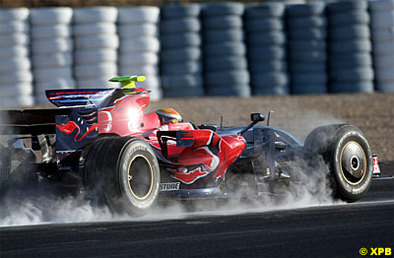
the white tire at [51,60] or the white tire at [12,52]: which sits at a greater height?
the white tire at [12,52]

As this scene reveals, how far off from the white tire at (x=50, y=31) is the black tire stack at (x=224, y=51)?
2930 mm

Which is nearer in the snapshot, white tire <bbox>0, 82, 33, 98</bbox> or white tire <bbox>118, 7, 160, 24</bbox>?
white tire <bbox>0, 82, 33, 98</bbox>

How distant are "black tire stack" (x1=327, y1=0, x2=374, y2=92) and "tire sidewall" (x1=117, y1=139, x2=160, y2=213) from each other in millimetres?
10114

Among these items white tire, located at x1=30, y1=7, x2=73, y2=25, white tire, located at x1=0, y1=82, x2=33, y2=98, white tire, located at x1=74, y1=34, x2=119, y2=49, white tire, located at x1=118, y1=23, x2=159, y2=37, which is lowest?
white tire, located at x1=0, y1=82, x2=33, y2=98

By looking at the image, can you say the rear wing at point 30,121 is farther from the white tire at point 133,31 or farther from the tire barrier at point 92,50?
the white tire at point 133,31

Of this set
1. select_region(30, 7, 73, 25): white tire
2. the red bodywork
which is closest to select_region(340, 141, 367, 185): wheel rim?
the red bodywork

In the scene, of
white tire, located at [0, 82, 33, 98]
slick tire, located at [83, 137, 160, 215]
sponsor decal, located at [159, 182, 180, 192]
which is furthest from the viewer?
white tire, located at [0, 82, 33, 98]

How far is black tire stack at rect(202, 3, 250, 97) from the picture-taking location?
1619 cm

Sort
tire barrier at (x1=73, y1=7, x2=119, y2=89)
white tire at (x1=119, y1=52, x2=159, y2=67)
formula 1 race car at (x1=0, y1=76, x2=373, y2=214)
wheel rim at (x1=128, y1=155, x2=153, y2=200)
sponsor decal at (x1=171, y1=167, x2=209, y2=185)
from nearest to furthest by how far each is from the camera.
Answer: formula 1 race car at (x1=0, y1=76, x2=373, y2=214)
wheel rim at (x1=128, y1=155, x2=153, y2=200)
sponsor decal at (x1=171, y1=167, x2=209, y2=185)
tire barrier at (x1=73, y1=7, x2=119, y2=89)
white tire at (x1=119, y1=52, x2=159, y2=67)

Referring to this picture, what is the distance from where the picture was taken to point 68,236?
6.03m

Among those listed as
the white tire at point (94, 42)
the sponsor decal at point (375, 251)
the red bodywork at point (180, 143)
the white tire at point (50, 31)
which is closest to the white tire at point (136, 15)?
the white tire at point (94, 42)

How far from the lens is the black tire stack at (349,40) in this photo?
16406 millimetres

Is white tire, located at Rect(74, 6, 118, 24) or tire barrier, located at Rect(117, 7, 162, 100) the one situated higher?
white tire, located at Rect(74, 6, 118, 24)

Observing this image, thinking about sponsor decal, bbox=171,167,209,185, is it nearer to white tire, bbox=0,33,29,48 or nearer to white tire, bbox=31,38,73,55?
white tire, bbox=31,38,73,55
